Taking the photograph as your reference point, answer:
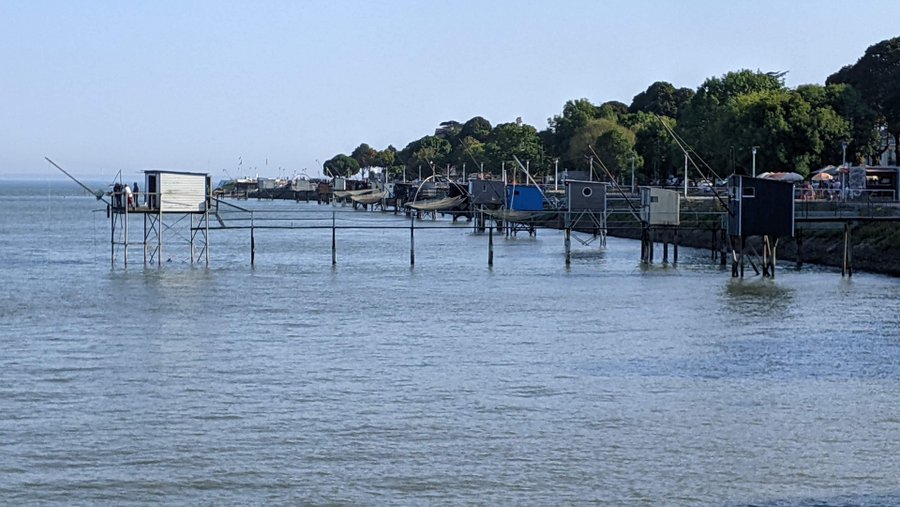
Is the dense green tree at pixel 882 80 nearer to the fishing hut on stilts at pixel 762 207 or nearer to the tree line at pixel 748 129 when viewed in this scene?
the tree line at pixel 748 129

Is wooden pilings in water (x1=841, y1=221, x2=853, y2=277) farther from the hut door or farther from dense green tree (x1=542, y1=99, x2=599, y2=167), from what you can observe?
dense green tree (x1=542, y1=99, x2=599, y2=167)

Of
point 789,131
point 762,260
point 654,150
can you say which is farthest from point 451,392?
point 654,150

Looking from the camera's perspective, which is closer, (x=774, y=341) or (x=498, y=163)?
(x=774, y=341)

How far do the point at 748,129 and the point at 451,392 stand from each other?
72019 millimetres

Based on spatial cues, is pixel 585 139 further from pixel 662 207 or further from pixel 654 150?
pixel 662 207

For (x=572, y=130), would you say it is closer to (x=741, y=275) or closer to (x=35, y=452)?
(x=741, y=275)

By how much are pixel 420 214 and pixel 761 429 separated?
10935cm

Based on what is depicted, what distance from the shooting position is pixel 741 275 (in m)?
58.3

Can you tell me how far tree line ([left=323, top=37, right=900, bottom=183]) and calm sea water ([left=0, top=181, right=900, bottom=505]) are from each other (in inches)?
876

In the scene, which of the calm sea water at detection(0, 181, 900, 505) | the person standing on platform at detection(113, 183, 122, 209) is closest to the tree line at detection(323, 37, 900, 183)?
the calm sea water at detection(0, 181, 900, 505)

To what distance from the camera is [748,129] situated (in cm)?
9781

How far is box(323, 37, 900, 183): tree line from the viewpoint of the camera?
95688mm

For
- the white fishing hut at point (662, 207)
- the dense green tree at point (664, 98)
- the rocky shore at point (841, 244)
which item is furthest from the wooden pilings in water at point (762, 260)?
the dense green tree at point (664, 98)

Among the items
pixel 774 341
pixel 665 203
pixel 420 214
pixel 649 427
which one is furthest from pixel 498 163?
pixel 649 427
